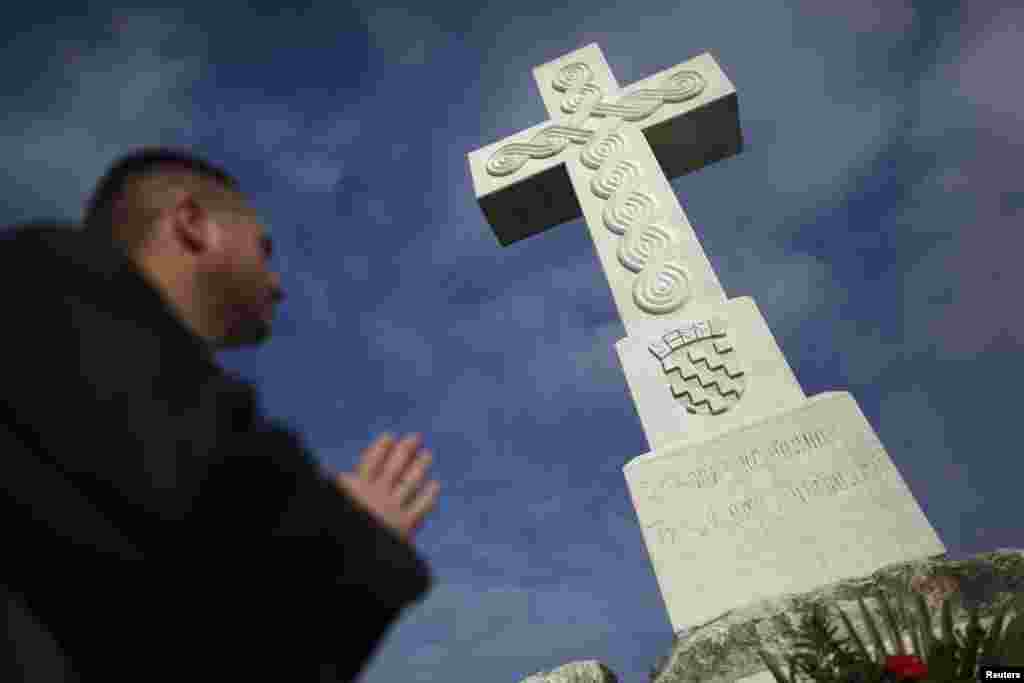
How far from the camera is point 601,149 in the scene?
5777mm

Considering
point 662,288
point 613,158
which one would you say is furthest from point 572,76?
point 662,288

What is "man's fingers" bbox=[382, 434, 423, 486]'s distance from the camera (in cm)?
92

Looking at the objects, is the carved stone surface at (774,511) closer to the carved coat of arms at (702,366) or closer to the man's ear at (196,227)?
the carved coat of arms at (702,366)

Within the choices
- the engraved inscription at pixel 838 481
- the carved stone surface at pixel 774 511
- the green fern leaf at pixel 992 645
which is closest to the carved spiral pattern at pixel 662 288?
the carved stone surface at pixel 774 511

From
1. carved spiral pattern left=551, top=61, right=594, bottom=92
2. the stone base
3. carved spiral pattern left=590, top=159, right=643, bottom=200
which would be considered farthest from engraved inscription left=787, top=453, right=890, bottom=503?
carved spiral pattern left=551, top=61, right=594, bottom=92

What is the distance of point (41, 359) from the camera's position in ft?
2.47

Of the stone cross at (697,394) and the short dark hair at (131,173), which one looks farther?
the stone cross at (697,394)

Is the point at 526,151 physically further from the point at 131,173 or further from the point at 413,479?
the point at 413,479

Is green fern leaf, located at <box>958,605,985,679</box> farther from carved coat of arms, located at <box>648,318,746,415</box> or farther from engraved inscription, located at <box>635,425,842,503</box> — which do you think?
carved coat of arms, located at <box>648,318,746,415</box>

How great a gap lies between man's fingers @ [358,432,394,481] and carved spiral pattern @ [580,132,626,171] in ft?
16.5

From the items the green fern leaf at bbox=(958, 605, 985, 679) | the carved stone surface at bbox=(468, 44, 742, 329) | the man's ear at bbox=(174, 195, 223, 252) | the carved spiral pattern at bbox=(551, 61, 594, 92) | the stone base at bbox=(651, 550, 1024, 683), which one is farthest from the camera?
the carved spiral pattern at bbox=(551, 61, 594, 92)

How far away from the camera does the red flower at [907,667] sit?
1.85 metres

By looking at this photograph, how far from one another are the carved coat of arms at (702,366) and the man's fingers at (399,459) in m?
3.34

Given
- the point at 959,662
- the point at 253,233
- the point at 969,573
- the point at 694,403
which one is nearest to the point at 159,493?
the point at 253,233
